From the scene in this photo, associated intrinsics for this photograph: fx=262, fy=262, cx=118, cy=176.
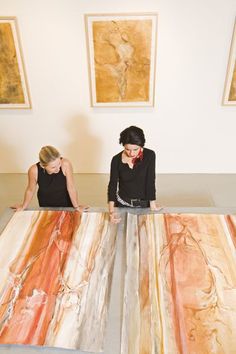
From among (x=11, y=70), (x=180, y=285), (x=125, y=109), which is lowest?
(x=180, y=285)

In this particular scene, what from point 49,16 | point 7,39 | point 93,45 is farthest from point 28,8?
point 93,45

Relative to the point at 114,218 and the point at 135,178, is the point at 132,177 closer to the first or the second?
the point at 135,178

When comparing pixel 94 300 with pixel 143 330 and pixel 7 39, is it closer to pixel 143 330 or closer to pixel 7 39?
pixel 143 330

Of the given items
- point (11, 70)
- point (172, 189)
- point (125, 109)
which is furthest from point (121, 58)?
point (172, 189)

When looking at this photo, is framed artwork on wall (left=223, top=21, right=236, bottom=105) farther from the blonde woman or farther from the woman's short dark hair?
the blonde woman

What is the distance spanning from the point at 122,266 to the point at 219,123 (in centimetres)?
246

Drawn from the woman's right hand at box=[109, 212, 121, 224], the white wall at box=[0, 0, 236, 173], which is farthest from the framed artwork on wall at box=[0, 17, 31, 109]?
the woman's right hand at box=[109, 212, 121, 224]

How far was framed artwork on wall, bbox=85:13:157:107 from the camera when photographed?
262 cm

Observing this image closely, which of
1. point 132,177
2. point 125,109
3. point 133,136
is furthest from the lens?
point 125,109

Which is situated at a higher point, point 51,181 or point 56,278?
point 51,181

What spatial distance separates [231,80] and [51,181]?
7.53 ft

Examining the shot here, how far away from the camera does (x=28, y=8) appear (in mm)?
2609

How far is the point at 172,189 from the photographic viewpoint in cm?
318

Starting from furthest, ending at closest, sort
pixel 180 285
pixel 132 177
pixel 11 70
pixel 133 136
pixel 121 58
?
pixel 11 70 → pixel 121 58 → pixel 132 177 → pixel 133 136 → pixel 180 285
